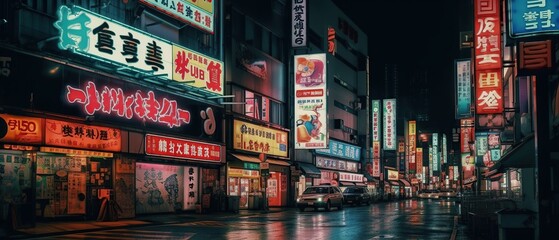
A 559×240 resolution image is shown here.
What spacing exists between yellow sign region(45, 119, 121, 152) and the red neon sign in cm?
79

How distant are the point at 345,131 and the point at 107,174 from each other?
42.3m

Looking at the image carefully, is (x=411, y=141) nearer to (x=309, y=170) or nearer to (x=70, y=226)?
(x=309, y=170)

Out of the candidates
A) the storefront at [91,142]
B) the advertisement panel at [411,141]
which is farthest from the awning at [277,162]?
the advertisement panel at [411,141]

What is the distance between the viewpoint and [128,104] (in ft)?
91.4

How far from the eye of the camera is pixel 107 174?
27312 millimetres

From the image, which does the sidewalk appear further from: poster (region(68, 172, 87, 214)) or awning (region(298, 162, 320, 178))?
awning (region(298, 162, 320, 178))

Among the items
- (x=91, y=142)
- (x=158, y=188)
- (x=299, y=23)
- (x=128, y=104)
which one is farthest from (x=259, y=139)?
(x=91, y=142)

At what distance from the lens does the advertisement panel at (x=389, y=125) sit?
76812 mm

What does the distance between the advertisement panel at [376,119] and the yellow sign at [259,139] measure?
3005 cm

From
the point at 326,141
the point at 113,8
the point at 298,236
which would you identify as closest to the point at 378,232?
the point at 298,236

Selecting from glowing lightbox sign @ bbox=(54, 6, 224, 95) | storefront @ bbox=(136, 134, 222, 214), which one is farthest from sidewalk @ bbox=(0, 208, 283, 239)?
glowing lightbox sign @ bbox=(54, 6, 224, 95)

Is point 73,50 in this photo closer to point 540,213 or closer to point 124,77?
point 124,77

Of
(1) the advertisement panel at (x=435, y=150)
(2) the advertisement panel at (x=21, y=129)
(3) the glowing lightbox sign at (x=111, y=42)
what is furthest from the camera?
(1) the advertisement panel at (x=435, y=150)

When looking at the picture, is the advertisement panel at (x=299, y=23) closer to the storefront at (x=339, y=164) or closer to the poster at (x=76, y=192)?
the storefront at (x=339, y=164)
